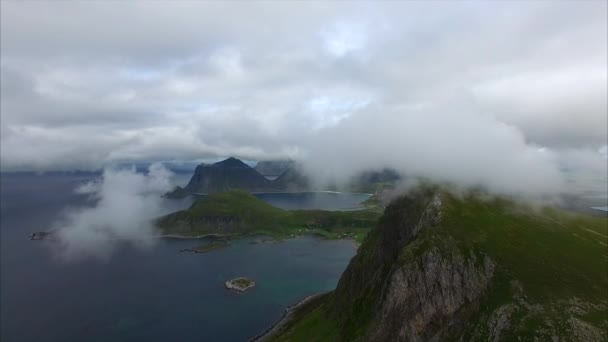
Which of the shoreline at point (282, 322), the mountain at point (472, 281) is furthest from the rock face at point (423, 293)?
the shoreline at point (282, 322)

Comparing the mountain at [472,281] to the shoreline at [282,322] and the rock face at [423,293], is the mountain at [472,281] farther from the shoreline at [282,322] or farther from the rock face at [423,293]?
the shoreline at [282,322]

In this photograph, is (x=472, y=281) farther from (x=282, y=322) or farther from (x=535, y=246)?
(x=282, y=322)

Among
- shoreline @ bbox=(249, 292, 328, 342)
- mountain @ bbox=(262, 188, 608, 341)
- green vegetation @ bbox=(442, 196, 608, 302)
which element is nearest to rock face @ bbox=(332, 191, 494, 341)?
mountain @ bbox=(262, 188, 608, 341)

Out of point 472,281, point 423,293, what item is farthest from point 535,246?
point 423,293

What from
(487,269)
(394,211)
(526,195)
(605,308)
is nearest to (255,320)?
(394,211)

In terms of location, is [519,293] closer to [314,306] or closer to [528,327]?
[528,327]

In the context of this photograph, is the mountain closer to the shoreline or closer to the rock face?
the rock face
